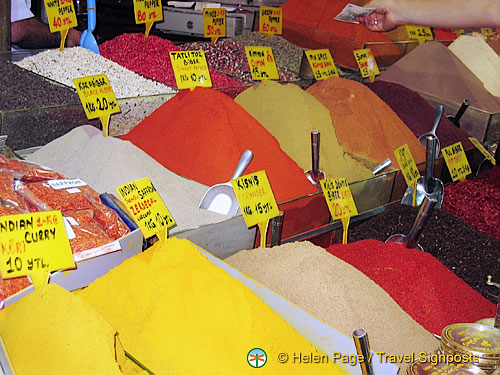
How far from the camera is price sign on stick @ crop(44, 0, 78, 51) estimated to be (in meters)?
1.94

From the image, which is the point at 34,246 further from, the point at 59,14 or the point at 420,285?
the point at 59,14

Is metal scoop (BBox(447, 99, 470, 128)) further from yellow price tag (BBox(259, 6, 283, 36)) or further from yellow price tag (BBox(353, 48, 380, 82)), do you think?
yellow price tag (BBox(259, 6, 283, 36))

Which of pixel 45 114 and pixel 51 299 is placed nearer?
pixel 51 299

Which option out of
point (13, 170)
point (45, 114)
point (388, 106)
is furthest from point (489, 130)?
point (13, 170)

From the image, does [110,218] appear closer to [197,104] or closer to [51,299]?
[51,299]

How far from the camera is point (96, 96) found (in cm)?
160

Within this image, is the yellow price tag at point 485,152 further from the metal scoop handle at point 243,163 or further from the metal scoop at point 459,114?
the metal scoop handle at point 243,163

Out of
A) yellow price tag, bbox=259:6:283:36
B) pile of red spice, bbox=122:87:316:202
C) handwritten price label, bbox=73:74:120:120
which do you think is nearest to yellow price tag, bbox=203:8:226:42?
yellow price tag, bbox=259:6:283:36

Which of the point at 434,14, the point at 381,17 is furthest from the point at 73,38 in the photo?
the point at 434,14

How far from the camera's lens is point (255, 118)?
192 cm

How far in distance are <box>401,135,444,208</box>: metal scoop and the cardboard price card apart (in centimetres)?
110

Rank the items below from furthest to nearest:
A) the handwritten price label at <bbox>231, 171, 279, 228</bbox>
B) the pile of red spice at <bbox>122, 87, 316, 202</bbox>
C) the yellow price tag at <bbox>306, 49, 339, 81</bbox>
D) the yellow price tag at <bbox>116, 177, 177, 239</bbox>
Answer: the yellow price tag at <bbox>306, 49, 339, 81</bbox> < the pile of red spice at <bbox>122, 87, 316, 202</bbox> < the handwritten price label at <bbox>231, 171, 279, 228</bbox> < the yellow price tag at <bbox>116, 177, 177, 239</bbox>

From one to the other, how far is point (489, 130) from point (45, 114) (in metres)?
1.72

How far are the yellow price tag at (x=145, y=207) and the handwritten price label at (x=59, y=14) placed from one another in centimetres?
98
